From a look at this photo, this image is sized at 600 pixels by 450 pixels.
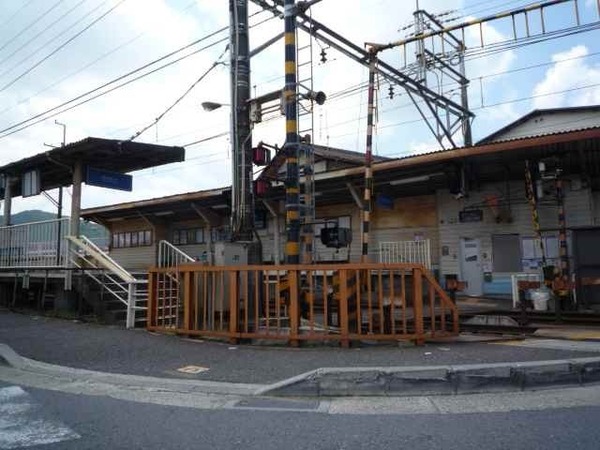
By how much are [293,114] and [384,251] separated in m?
10.6

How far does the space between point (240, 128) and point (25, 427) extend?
24.2ft

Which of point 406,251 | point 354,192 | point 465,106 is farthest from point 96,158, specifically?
point 465,106

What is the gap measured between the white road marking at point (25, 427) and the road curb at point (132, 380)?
107 cm

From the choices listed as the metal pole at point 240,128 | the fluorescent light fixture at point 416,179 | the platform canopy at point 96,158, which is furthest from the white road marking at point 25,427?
the fluorescent light fixture at point 416,179

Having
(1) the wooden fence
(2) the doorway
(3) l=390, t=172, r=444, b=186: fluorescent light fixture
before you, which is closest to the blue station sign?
(1) the wooden fence

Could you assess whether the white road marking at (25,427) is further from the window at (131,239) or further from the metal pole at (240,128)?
the window at (131,239)

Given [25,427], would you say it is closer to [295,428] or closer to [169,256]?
[295,428]

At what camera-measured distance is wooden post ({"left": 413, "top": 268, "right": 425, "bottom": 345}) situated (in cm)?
824

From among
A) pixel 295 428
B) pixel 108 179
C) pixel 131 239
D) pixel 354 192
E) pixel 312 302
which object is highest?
pixel 354 192

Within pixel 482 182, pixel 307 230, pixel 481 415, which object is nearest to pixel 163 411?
pixel 481 415

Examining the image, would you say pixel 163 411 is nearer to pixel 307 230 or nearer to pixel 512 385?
pixel 512 385

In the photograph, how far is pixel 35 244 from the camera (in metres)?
14.2

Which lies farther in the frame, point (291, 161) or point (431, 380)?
point (291, 161)

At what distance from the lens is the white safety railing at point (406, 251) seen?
61.4 ft
